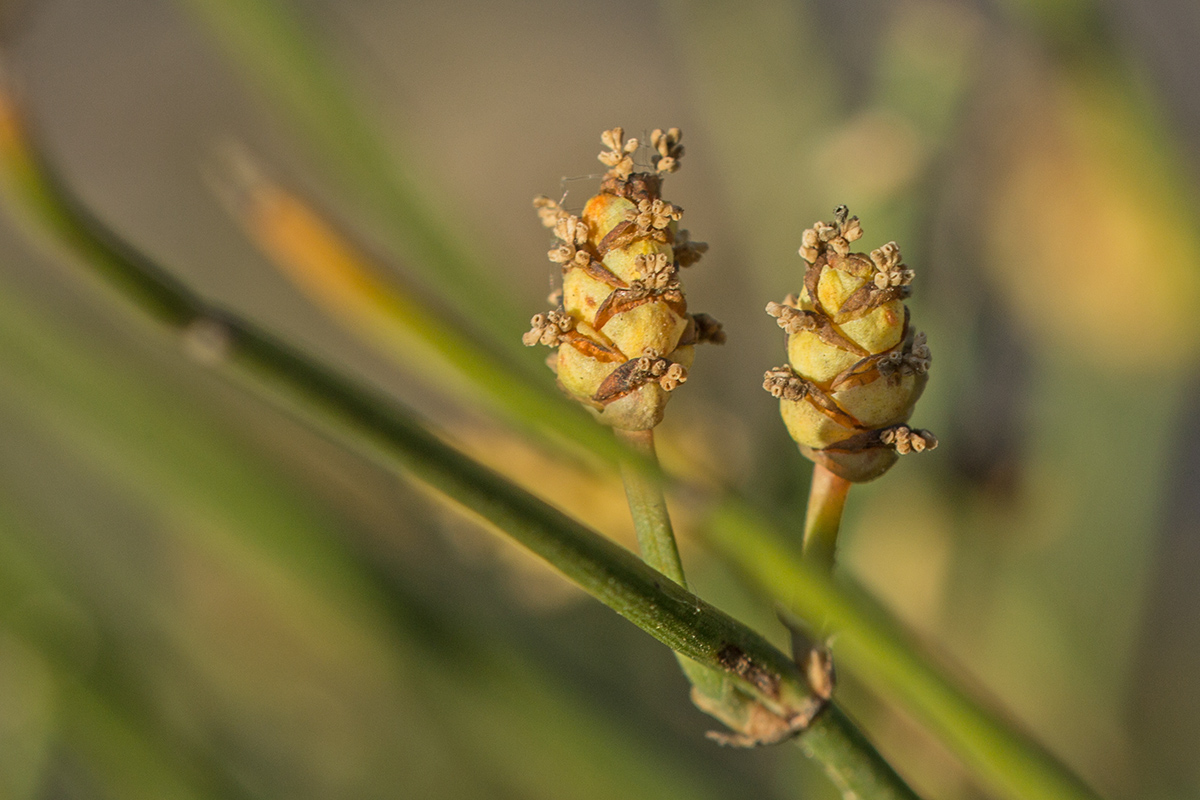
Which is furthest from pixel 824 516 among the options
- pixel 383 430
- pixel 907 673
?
pixel 383 430

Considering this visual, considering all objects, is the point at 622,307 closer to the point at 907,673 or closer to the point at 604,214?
the point at 604,214

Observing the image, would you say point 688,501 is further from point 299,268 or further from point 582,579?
point 299,268

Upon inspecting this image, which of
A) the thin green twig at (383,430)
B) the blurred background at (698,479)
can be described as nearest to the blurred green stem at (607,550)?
the thin green twig at (383,430)

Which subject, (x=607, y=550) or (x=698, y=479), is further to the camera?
(x=698, y=479)

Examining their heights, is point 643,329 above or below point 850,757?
above

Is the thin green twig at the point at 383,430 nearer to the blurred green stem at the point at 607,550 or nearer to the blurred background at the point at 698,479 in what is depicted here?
the blurred green stem at the point at 607,550

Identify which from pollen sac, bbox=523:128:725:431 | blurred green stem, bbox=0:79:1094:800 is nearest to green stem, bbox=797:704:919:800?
blurred green stem, bbox=0:79:1094:800
